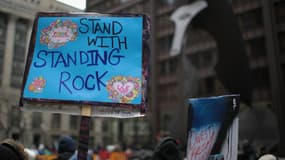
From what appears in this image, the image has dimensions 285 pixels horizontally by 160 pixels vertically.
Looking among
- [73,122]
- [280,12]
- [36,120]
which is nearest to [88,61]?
[280,12]

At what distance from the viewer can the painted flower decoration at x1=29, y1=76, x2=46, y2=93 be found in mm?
2670

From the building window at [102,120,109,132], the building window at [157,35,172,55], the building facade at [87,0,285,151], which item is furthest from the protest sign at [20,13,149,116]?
the building window at [102,120,109,132]

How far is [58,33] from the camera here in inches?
113

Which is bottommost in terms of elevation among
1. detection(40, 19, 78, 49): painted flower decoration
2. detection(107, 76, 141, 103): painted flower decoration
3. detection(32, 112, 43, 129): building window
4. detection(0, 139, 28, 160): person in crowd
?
detection(32, 112, 43, 129): building window

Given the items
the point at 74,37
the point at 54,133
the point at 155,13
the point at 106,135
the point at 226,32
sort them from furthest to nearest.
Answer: the point at 106,135 < the point at 54,133 < the point at 155,13 < the point at 226,32 < the point at 74,37

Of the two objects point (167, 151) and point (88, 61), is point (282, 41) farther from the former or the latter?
point (88, 61)

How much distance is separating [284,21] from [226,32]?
1320 centimetres

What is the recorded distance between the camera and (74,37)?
283 cm

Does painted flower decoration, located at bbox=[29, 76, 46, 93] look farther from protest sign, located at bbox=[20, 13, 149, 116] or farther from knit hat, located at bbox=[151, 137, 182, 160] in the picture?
knit hat, located at bbox=[151, 137, 182, 160]

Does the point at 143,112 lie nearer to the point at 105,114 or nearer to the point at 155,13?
the point at 105,114

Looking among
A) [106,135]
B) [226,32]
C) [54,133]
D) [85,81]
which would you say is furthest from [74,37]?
[106,135]

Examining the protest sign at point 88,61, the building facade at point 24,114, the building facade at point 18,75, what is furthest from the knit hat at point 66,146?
the building facade at point 24,114

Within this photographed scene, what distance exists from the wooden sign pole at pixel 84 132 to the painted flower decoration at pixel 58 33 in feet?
2.09

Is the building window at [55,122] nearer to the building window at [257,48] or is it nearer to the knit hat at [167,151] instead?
the building window at [257,48]
